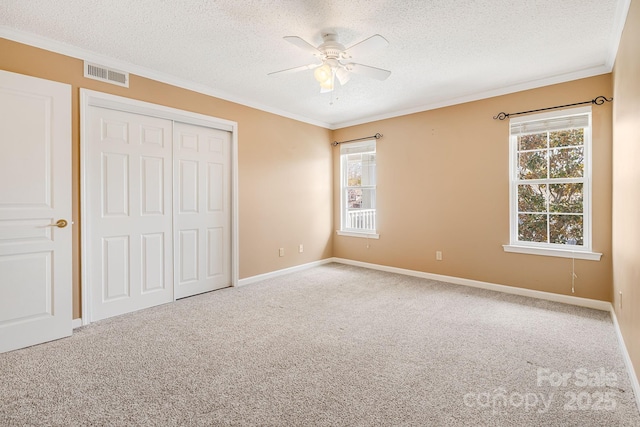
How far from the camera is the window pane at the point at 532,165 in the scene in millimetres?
3801

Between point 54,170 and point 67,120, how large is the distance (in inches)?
17.7

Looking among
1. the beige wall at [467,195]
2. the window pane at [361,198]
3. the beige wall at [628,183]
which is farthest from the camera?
the window pane at [361,198]

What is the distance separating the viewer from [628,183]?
7.64ft

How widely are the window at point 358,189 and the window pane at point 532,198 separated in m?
2.13

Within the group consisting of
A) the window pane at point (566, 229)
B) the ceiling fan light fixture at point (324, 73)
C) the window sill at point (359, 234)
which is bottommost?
the window sill at point (359, 234)

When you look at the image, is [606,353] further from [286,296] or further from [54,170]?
[54,170]

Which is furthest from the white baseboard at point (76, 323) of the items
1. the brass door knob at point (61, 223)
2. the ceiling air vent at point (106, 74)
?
the ceiling air vent at point (106, 74)

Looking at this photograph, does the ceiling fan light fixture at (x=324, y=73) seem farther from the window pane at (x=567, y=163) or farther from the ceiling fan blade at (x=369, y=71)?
the window pane at (x=567, y=163)

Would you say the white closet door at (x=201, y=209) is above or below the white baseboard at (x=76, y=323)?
above

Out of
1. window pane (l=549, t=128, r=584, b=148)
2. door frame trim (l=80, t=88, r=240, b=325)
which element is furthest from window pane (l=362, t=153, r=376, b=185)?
window pane (l=549, t=128, r=584, b=148)

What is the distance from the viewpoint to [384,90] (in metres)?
4.05

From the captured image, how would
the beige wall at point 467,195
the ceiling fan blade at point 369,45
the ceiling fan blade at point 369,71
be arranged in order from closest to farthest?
1. the ceiling fan blade at point 369,45
2. the ceiling fan blade at point 369,71
3. the beige wall at point 467,195

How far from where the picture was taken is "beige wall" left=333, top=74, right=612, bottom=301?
340 cm

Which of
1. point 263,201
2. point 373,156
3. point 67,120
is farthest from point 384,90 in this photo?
point 67,120
